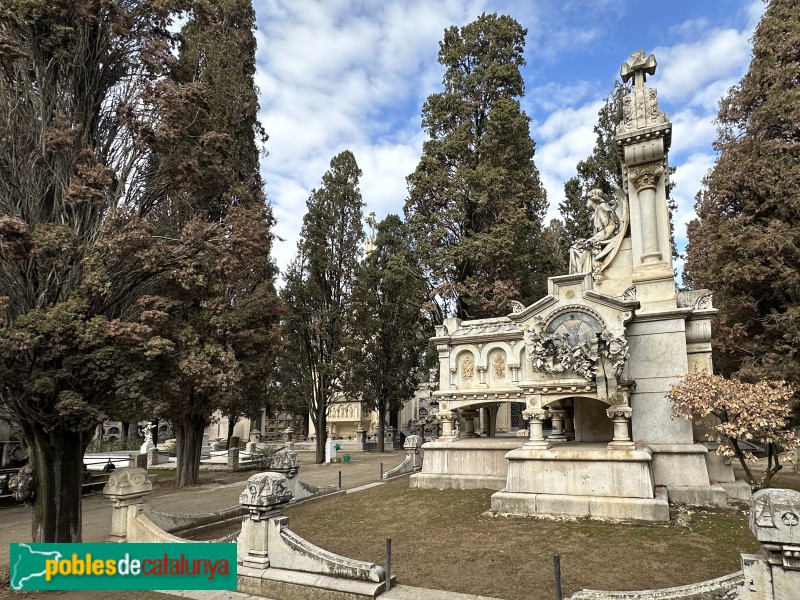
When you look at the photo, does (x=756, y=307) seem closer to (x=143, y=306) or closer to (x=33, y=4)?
(x=143, y=306)

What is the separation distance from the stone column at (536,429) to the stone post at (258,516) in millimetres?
6725

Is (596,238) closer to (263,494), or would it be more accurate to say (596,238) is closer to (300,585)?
(263,494)

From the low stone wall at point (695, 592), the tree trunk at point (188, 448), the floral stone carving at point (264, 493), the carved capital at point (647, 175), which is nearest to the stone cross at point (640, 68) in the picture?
the carved capital at point (647, 175)

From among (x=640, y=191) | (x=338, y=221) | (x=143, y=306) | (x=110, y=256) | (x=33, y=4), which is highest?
(x=338, y=221)

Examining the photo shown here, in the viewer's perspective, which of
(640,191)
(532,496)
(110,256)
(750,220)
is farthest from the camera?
(750,220)

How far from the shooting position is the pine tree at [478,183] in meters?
22.2

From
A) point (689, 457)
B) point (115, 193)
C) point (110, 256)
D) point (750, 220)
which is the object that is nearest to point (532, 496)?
point (689, 457)

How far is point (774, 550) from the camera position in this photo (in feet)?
15.4

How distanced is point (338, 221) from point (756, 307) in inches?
828

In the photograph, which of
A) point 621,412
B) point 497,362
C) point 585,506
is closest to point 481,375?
point 497,362

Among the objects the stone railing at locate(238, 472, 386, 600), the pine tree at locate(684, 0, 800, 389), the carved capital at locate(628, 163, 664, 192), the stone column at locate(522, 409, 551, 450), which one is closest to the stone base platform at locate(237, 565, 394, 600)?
the stone railing at locate(238, 472, 386, 600)

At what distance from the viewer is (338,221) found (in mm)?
29484

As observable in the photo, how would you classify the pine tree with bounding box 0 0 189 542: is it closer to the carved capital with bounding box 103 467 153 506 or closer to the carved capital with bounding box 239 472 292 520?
the carved capital with bounding box 103 467 153 506

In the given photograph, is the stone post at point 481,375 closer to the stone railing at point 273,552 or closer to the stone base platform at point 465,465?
the stone base platform at point 465,465
